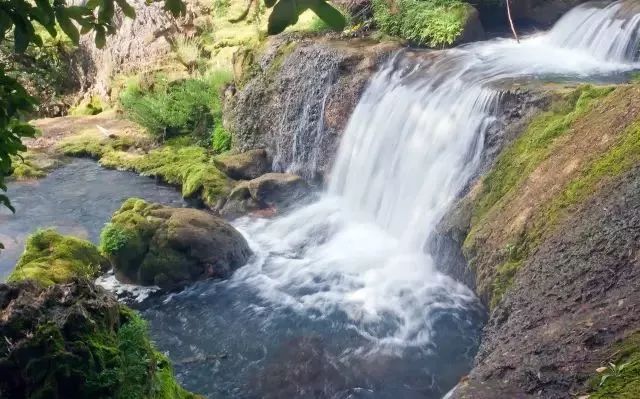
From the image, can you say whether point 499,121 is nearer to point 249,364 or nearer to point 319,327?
point 319,327

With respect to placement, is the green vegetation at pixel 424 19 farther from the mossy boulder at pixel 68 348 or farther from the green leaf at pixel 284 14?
the green leaf at pixel 284 14

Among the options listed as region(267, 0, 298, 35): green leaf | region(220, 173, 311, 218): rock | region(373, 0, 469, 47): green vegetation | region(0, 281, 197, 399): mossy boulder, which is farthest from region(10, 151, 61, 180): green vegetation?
region(267, 0, 298, 35): green leaf

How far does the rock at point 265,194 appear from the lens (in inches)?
436

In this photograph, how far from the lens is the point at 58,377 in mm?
3365

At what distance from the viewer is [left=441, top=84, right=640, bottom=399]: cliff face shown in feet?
11.8

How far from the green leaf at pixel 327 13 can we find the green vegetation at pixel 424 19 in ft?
34.3

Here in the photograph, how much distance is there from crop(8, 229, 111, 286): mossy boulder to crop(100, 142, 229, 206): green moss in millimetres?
2964

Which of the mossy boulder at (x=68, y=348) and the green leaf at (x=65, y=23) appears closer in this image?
the green leaf at (x=65, y=23)

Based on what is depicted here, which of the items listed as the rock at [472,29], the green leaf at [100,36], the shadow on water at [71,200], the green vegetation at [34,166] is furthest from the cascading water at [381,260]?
the green vegetation at [34,166]

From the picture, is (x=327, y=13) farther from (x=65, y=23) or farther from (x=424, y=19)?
(x=424, y=19)

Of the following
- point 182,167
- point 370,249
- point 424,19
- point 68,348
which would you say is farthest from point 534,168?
point 182,167

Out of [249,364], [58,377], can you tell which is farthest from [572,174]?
[58,377]

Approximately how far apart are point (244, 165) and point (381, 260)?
15.1 ft

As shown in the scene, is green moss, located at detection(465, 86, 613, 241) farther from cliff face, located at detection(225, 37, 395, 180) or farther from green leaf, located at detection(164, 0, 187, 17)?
green leaf, located at detection(164, 0, 187, 17)
